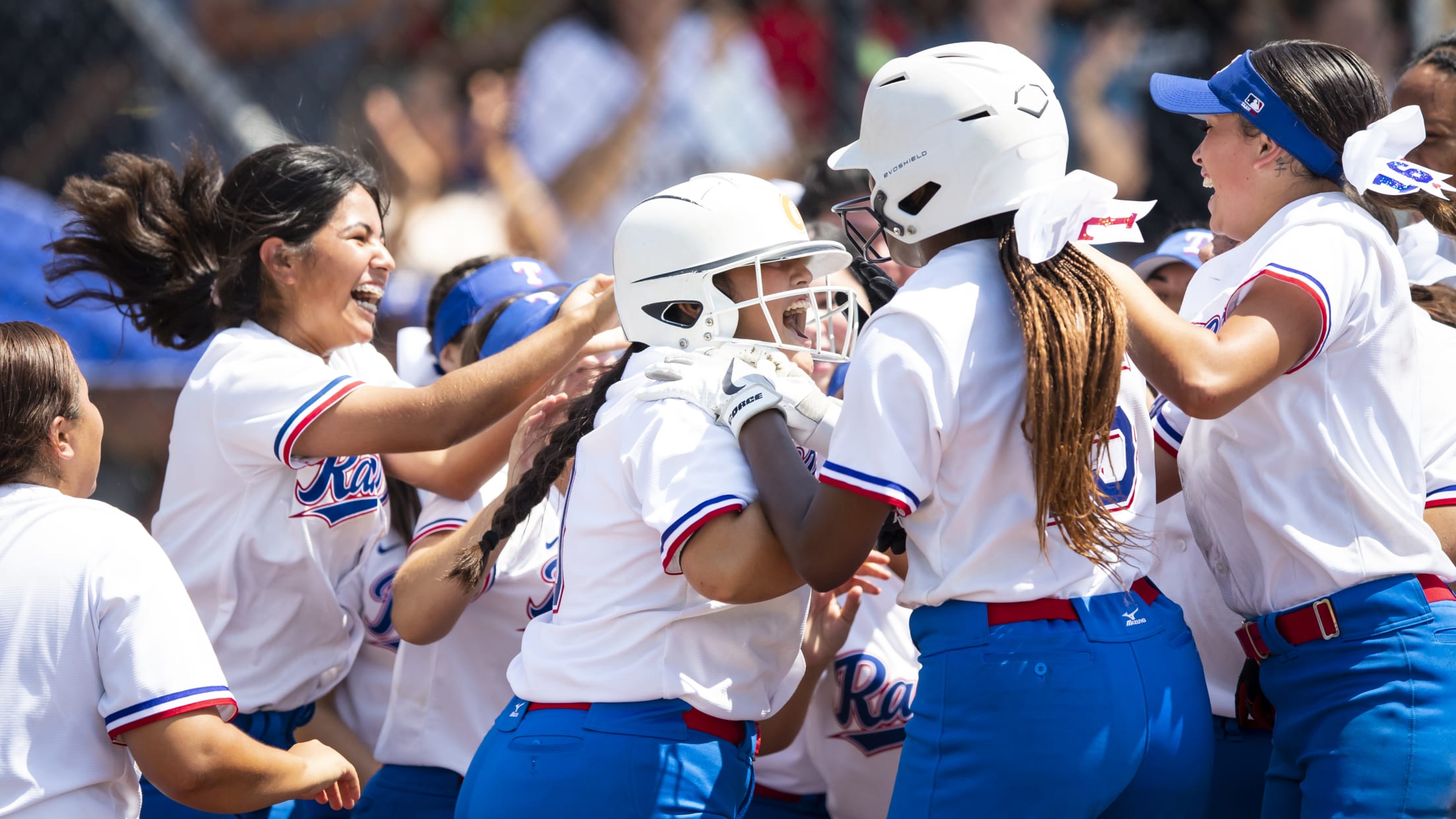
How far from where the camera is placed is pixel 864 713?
2.96 m

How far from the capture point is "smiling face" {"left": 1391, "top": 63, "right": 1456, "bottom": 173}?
10.4 feet

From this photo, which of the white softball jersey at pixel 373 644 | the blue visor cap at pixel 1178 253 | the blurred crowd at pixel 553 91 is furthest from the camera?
the blurred crowd at pixel 553 91

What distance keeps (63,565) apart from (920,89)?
5.22 ft

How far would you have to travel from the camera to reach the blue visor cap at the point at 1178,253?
3717mm

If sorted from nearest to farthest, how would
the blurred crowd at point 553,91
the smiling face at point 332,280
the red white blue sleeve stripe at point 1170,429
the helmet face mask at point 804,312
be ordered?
the helmet face mask at point 804,312, the red white blue sleeve stripe at point 1170,429, the smiling face at point 332,280, the blurred crowd at point 553,91

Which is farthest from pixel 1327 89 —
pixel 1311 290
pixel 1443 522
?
pixel 1443 522

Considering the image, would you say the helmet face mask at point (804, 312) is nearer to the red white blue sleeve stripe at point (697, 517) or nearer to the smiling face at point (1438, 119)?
the red white blue sleeve stripe at point (697, 517)

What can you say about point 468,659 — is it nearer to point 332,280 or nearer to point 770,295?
point 332,280

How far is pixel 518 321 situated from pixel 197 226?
816mm

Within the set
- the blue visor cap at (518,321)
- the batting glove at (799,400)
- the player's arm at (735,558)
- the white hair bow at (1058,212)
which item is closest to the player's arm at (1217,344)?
the white hair bow at (1058,212)

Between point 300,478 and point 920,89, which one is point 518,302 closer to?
point 300,478

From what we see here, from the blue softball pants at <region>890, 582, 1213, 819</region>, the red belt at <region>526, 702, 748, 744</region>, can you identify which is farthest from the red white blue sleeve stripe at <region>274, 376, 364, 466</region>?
the blue softball pants at <region>890, 582, 1213, 819</region>

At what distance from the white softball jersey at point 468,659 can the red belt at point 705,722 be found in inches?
27.6

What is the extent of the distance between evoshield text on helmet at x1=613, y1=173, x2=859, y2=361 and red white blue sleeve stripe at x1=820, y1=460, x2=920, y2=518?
377 millimetres
